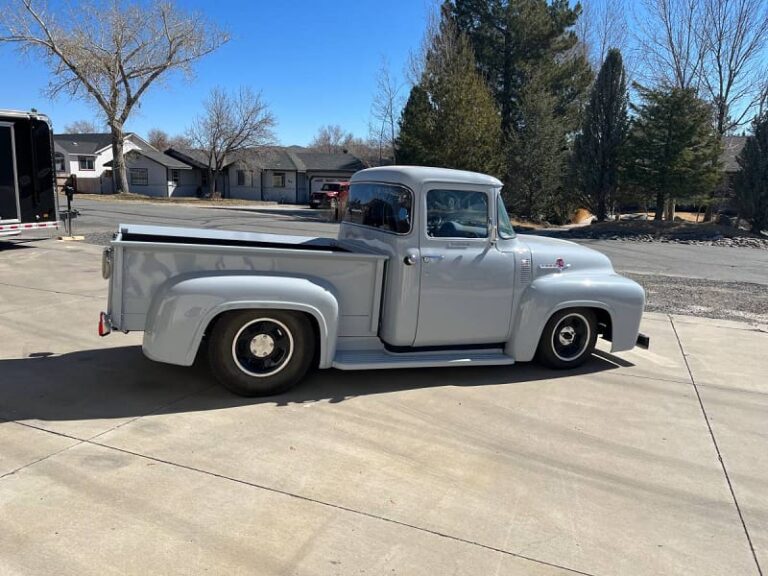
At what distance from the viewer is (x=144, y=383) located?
4785 mm

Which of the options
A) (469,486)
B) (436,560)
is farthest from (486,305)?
(436,560)

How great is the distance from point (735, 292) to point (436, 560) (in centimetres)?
1064

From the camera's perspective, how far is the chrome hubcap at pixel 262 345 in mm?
4453

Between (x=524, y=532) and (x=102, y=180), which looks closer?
(x=524, y=532)

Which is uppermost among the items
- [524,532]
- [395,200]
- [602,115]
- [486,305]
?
[602,115]

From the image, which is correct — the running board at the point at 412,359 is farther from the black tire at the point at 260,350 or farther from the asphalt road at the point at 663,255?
the asphalt road at the point at 663,255

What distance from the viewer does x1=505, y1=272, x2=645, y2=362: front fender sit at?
5172mm

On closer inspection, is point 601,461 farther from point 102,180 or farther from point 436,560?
point 102,180

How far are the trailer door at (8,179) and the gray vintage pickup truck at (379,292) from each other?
9.21 meters

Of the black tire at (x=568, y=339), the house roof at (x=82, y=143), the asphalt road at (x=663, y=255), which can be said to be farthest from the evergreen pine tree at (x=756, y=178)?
the house roof at (x=82, y=143)

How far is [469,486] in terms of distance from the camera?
3436 mm

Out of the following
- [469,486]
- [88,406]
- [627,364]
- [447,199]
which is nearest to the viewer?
[469,486]

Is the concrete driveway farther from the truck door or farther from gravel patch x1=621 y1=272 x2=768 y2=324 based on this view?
gravel patch x1=621 y1=272 x2=768 y2=324

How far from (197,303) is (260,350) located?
65 centimetres
